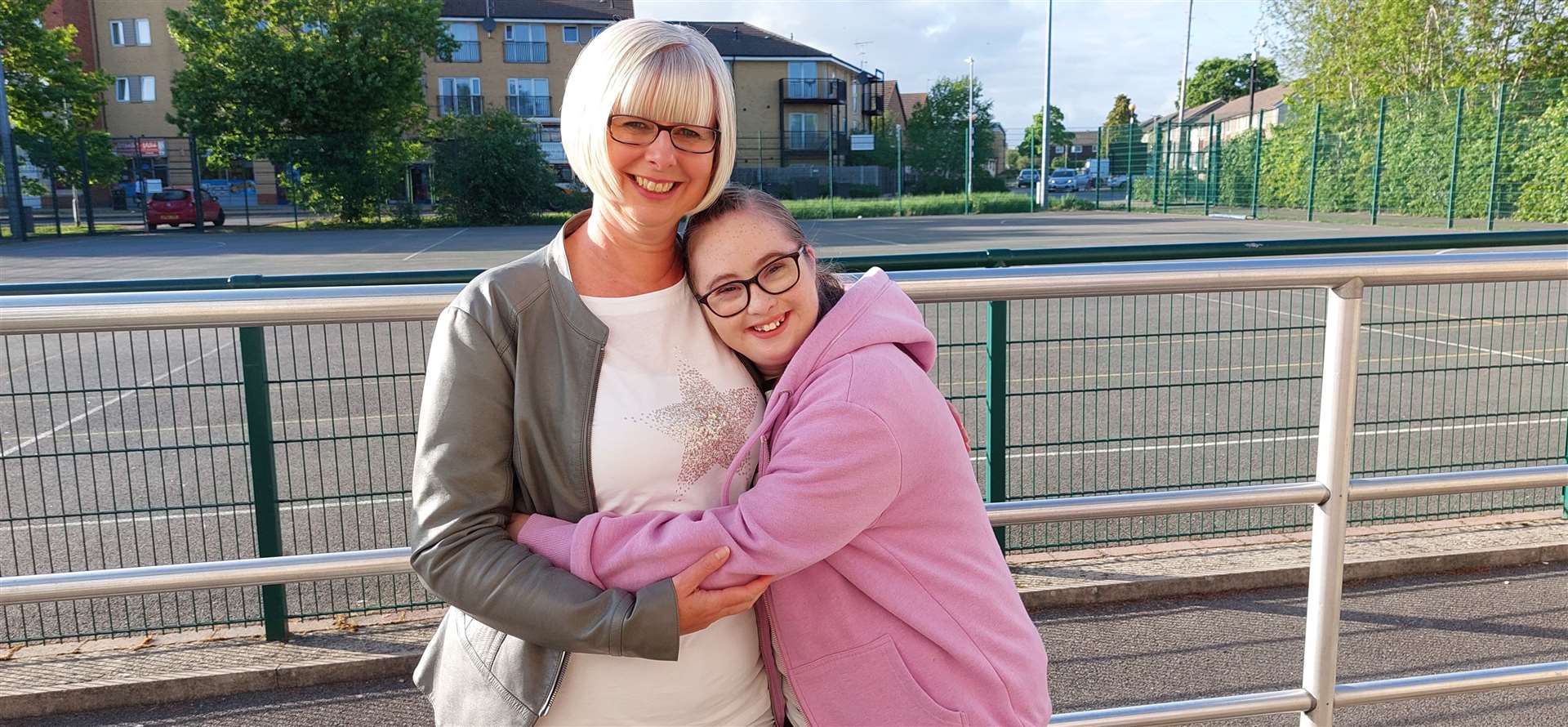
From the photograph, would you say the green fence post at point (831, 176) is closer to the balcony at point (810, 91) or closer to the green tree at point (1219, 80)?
the balcony at point (810, 91)

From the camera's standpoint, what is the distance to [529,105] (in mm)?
58531

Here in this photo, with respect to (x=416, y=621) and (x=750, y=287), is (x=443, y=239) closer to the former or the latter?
(x=416, y=621)

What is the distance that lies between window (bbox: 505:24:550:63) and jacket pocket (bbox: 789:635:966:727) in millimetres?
59733

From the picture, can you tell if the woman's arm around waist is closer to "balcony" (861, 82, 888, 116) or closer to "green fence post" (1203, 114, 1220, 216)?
"green fence post" (1203, 114, 1220, 216)

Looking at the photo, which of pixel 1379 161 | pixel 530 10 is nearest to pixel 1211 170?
pixel 1379 161

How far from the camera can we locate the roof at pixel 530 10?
5725 cm

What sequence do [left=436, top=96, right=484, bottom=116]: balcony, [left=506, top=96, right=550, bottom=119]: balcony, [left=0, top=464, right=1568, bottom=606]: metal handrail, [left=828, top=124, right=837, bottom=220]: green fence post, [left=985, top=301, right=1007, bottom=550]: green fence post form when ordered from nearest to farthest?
[left=0, top=464, right=1568, bottom=606]: metal handrail, [left=985, top=301, right=1007, bottom=550]: green fence post, [left=828, top=124, right=837, bottom=220]: green fence post, [left=436, top=96, right=484, bottom=116]: balcony, [left=506, top=96, right=550, bottom=119]: balcony

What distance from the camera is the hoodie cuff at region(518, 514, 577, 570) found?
1.47 metres

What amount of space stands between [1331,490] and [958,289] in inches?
32.3

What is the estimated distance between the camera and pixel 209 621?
13.9 ft

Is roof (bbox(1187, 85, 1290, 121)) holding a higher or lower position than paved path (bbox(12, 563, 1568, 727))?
higher

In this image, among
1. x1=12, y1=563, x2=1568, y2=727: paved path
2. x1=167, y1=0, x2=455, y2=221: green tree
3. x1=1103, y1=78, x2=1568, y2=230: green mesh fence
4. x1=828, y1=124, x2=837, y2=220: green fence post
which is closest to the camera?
x1=12, y1=563, x2=1568, y2=727: paved path

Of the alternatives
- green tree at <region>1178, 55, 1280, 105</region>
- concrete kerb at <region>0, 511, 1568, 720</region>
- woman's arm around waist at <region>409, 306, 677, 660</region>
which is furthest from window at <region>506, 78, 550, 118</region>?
green tree at <region>1178, 55, 1280, 105</region>

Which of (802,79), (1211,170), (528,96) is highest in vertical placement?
(802,79)
